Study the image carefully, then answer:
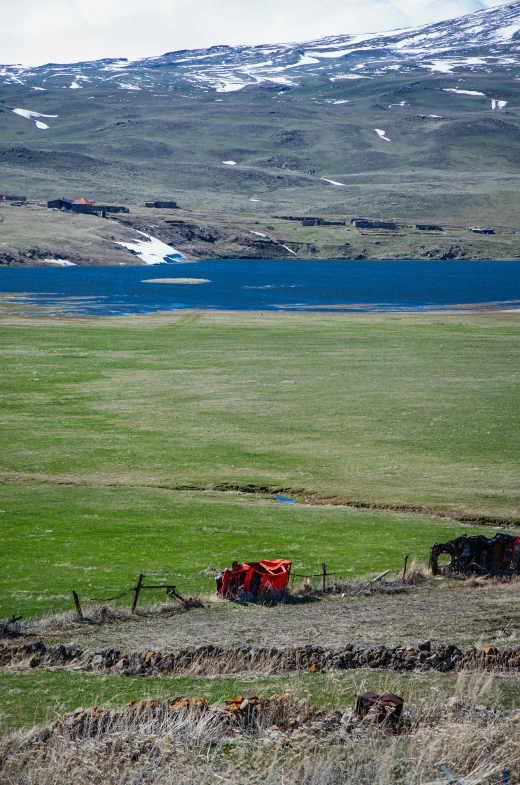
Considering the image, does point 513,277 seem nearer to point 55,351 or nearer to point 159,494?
point 55,351

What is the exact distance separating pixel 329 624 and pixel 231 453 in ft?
73.0

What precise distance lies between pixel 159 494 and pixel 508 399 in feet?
89.2

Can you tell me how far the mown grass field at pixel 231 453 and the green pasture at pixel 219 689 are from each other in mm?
7037

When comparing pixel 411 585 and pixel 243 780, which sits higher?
pixel 243 780

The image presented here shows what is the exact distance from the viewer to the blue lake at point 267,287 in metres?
117

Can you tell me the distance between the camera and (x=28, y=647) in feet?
49.7

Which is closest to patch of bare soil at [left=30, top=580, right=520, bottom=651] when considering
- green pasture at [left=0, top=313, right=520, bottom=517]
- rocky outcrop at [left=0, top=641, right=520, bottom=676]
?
rocky outcrop at [left=0, top=641, right=520, bottom=676]

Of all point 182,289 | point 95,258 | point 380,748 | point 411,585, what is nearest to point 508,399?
point 411,585

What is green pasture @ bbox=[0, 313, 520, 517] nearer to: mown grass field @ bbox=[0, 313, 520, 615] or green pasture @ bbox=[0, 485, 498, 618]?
mown grass field @ bbox=[0, 313, 520, 615]

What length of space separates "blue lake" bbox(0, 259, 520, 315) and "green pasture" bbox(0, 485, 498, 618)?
248 ft

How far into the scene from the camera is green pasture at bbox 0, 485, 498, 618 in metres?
22.8

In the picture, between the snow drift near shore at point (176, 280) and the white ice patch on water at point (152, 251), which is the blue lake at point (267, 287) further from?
the white ice patch on water at point (152, 251)

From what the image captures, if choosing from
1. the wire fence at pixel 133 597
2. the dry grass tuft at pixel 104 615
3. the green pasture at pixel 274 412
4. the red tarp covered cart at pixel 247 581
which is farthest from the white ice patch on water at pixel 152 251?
the dry grass tuft at pixel 104 615

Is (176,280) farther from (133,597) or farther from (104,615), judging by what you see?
(104,615)
